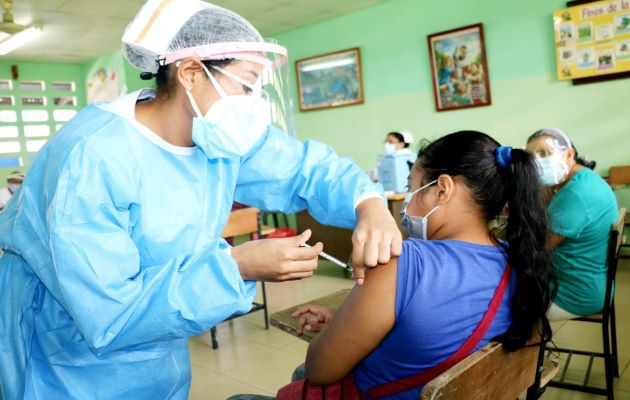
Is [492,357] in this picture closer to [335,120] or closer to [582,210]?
[582,210]

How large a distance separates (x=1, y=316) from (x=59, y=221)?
35 cm

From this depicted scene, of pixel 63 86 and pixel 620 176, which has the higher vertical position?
pixel 63 86

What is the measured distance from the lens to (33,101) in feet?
24.7

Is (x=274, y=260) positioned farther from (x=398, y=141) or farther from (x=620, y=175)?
(x=398, y=141)

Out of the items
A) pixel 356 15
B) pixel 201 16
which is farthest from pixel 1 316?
pixel 356 15

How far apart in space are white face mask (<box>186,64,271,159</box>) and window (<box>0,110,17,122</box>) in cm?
763

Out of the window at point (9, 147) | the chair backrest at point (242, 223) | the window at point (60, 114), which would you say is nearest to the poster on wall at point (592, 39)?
the chair backrest at point (242, 223)

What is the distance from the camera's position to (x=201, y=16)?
1.03 metres

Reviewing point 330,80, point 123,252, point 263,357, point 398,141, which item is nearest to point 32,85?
point 330,80

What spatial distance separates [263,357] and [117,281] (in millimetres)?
2262

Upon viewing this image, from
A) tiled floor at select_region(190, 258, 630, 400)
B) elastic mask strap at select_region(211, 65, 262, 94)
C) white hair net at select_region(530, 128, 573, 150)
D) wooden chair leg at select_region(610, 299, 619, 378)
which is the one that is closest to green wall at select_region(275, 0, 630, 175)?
tiled floor at select_region(190, 258, 630, 400)

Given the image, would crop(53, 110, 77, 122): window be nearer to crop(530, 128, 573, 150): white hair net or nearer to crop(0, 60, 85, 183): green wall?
crop(0, 60, 85, 183): green wall

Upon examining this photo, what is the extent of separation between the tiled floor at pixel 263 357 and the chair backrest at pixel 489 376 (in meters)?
1.33

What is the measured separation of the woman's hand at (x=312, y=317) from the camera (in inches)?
55.6
